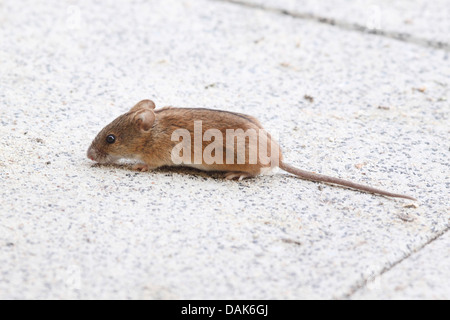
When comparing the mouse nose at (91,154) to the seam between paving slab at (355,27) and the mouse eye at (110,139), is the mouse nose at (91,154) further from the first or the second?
the seam between paving slab at (355,27)

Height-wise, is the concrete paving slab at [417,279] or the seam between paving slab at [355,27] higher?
the seam between paving slab at [355,27]

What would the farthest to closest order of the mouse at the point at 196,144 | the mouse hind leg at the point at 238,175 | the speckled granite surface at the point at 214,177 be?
the mouse hind leg at the point at 238,175, the mouse at the point at 196,144, the speckled granite surface at the point at 214,177

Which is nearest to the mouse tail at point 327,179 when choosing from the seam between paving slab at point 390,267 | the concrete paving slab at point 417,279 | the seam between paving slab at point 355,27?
the seam between paving slab at point 390,267

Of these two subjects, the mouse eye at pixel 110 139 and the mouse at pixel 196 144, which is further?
the mouse eye at pixel 110 139

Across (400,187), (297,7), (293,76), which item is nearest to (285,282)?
(400,187)

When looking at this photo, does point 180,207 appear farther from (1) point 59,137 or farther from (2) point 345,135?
(2) point 345,135

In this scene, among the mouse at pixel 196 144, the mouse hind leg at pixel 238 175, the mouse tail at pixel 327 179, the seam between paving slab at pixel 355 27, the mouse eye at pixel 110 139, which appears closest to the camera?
the mouse tail at pixel 327 179

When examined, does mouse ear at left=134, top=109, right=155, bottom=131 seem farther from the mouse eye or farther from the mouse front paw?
the mouse front paw
